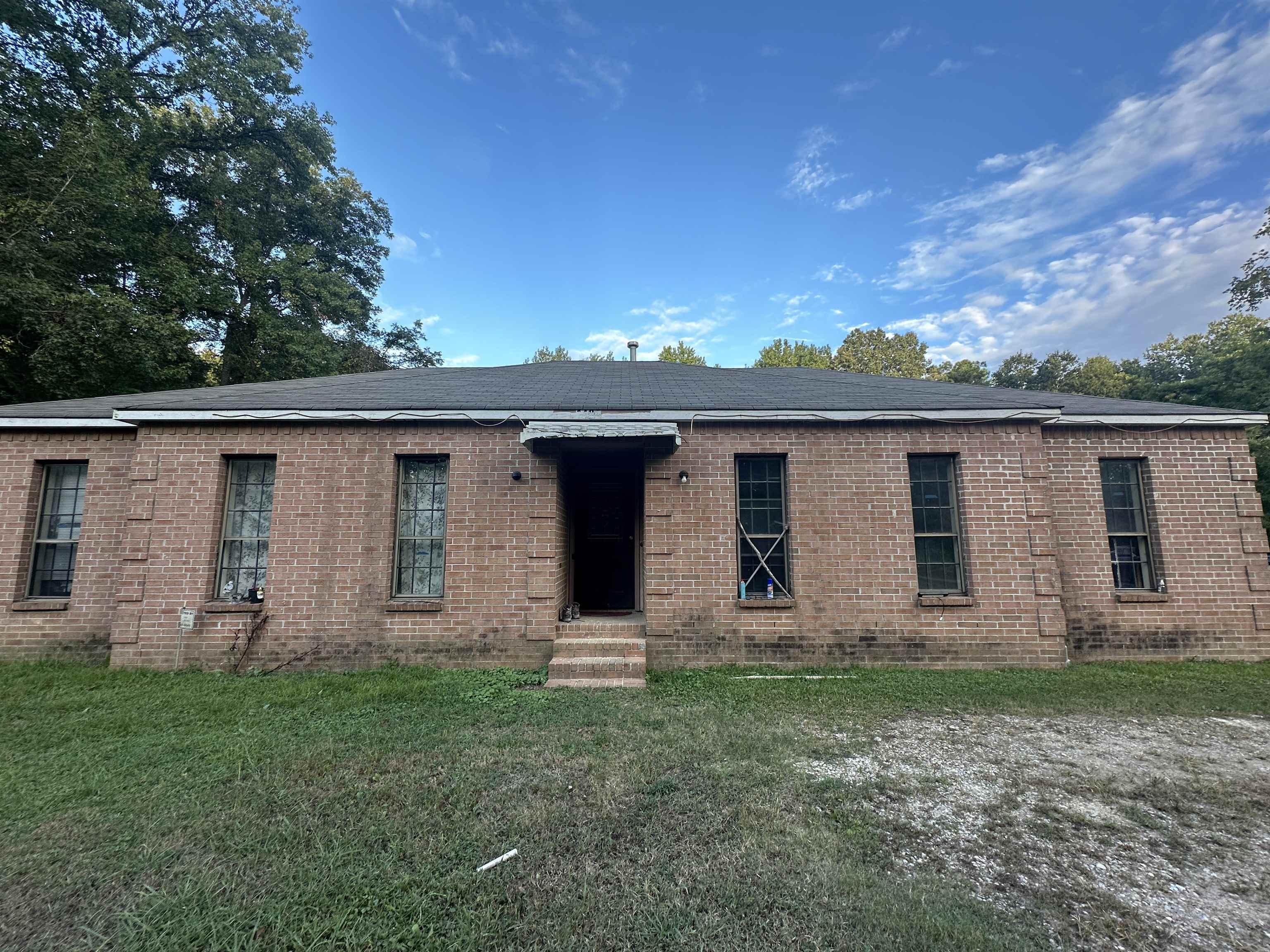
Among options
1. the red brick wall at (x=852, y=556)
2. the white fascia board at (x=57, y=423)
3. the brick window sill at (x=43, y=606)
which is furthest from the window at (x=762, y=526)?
the brick window sill at (x=43, y=606)

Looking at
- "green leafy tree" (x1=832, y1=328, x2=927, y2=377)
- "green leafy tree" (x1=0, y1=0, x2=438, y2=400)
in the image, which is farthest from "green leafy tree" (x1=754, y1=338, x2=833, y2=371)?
"green leafy tree" (x1=0, y1=0, x2=438, y2=400)

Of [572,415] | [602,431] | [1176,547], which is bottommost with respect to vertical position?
[1176,547]

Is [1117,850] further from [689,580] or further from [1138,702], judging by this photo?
[689,580]

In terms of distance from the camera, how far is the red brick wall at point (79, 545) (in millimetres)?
6691

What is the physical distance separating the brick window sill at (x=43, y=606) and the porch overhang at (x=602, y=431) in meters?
6.79

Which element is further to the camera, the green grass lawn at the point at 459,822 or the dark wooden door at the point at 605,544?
the dark wooden door at the point at 605,544

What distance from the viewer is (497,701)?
17.0 ft

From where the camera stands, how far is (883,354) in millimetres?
30422

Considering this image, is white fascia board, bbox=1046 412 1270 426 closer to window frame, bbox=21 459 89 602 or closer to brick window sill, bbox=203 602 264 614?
brick window sill, bbox=203 602 264 614

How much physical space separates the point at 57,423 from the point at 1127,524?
15.6 meters

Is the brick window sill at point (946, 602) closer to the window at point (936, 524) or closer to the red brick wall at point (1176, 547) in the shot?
the window at point (936, 524)

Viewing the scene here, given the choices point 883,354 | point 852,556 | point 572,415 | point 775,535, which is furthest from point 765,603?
point 883,354

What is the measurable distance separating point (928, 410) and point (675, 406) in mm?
3469

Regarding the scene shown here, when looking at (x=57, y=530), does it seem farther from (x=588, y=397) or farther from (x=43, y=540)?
(x=588, y=397)
